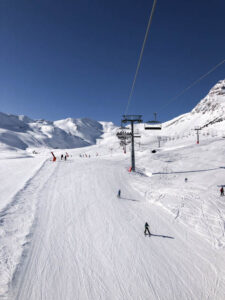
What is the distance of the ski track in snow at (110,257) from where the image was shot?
650 centimetres

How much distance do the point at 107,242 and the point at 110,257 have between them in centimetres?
107

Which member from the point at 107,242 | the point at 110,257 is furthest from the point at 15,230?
the point at 110,257

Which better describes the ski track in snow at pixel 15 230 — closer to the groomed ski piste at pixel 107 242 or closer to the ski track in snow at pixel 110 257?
the groomed ski piste at pixel 107 242

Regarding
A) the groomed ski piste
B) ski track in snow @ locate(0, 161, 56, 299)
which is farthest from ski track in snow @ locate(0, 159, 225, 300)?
ski track in snow @ locate(0, 161, 56, 299)

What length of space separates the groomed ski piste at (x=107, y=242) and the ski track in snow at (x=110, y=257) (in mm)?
40

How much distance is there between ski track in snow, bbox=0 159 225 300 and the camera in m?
6.50

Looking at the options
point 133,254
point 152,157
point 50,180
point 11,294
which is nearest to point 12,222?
point 11,294

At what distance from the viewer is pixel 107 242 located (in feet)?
29.9

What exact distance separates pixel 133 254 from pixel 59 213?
19.9 ft

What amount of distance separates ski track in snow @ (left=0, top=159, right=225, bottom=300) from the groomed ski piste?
4 centimetres

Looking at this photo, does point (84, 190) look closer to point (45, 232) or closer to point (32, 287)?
point (45, 232)

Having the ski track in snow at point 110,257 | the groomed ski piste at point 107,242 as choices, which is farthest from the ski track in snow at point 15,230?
the ski track in snow at point 110,257

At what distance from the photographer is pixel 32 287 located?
621 cm

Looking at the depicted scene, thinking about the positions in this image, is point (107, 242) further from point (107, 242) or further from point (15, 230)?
point (15, 230)
